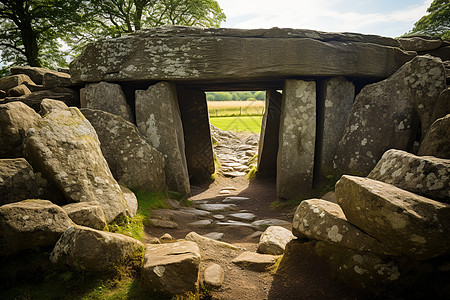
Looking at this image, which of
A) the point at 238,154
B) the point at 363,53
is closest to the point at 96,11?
the point at 238,154

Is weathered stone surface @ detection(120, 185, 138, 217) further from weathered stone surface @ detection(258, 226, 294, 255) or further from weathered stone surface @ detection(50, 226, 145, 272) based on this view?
weathered stone surface @ detection(258, 226, 294, 255)

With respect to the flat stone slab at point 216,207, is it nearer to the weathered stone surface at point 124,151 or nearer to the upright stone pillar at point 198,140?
the weathered stone surface at point 124,151

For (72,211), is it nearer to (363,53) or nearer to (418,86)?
(418,86)

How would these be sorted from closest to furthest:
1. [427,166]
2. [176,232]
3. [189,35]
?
[427,166], [176,232], [189,35]

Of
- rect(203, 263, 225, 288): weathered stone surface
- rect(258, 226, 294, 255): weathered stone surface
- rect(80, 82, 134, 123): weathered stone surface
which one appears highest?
rect(80, 82, 134, 123): weathered stone surface

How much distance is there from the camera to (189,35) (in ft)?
20.6

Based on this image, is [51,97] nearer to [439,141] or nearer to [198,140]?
[198,140]

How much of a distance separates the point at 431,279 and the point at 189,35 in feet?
19.5

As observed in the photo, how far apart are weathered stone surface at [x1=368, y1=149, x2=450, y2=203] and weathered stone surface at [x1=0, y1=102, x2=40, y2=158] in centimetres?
445

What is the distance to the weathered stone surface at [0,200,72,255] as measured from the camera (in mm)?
2594

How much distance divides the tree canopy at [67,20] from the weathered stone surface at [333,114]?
15.3 m

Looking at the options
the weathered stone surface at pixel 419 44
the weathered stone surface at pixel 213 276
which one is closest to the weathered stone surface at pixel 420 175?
the weathered stone surface at pixel 213 276

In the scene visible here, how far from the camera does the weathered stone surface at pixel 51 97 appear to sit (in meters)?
6.70

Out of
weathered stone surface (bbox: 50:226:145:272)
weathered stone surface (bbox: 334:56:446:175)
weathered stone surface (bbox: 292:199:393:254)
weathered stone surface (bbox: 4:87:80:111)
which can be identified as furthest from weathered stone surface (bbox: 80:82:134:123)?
weathered stone surface (bbox: 334:56:446:175)
